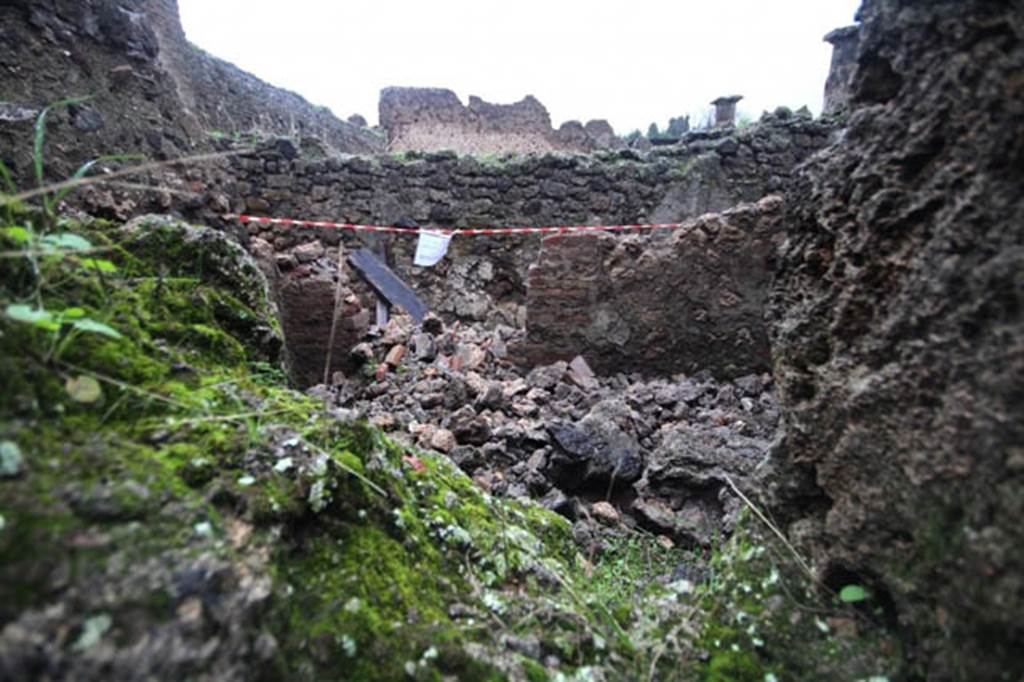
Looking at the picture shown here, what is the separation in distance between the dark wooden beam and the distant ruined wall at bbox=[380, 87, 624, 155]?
7.78 meters

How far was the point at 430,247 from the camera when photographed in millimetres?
6949

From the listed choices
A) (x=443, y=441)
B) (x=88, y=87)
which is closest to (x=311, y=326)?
(x=443, y=441)

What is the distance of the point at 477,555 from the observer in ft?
4.12

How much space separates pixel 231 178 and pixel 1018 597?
24.9ft

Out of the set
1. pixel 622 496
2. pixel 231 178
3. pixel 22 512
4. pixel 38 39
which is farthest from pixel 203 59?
pixel 22 512

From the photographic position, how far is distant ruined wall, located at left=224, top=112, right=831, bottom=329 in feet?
23.4

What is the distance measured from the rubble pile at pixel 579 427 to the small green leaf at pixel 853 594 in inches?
41.3

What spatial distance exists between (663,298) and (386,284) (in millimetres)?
3237

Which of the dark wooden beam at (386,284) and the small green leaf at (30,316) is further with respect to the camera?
the dark wooden beam at (386,284)

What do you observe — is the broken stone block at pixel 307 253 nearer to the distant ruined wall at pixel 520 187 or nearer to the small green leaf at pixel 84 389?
the distant ruined wall at pixel 520 187

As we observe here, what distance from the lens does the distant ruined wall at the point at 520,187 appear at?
7.13 meters

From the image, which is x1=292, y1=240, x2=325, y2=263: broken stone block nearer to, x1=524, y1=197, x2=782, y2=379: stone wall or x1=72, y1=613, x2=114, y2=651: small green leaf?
x1=524, y1=197, x2=782, y2=379: stone wall

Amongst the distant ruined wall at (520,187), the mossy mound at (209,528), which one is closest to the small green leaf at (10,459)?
the mossy mound at (209,528)

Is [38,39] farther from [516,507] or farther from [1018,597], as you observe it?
[1018,597]
